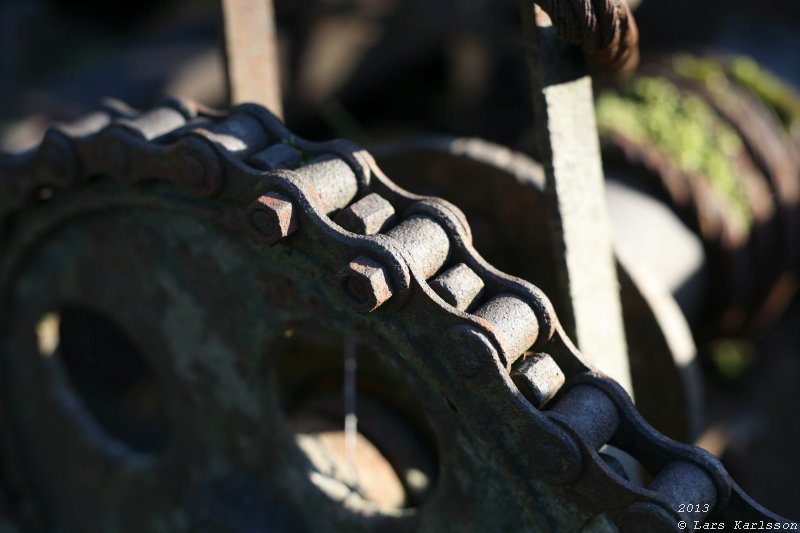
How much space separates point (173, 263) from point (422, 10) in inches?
97.7

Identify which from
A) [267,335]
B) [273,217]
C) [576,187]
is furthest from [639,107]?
[273,217]

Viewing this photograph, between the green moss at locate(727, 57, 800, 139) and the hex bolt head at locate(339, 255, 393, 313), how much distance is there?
223 cm

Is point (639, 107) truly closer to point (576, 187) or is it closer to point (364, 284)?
point (576, 187)

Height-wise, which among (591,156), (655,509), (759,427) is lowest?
(759,427)

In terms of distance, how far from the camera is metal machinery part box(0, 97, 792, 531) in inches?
56.4

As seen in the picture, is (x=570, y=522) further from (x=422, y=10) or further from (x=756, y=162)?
(x=422, y=10)

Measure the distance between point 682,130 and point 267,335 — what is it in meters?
1.64

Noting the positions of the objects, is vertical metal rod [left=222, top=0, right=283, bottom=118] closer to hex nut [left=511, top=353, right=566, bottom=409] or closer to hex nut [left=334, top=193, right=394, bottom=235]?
hex nut [left=334, top=193, right=394, bottom=235]

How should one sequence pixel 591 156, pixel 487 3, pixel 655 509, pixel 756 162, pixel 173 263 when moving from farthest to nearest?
pixel 487 3 < pixel 756 162 < pixel 173 263 < pixel 591 156 < pixel 655 509

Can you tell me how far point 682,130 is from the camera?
112 inches

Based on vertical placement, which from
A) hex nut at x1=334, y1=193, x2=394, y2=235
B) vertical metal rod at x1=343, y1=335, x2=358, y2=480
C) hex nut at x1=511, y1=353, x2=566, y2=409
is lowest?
vertical metal rod at x1=343, y1=335, x2=358, y2=480

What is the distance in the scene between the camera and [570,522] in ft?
4.81

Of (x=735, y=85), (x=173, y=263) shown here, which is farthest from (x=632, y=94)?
(x=173, y=263)

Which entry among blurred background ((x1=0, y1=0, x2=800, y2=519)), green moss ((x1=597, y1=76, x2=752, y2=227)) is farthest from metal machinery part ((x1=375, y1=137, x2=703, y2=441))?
green moss ((x1=597, y1=76, x2=752, y2=227))
